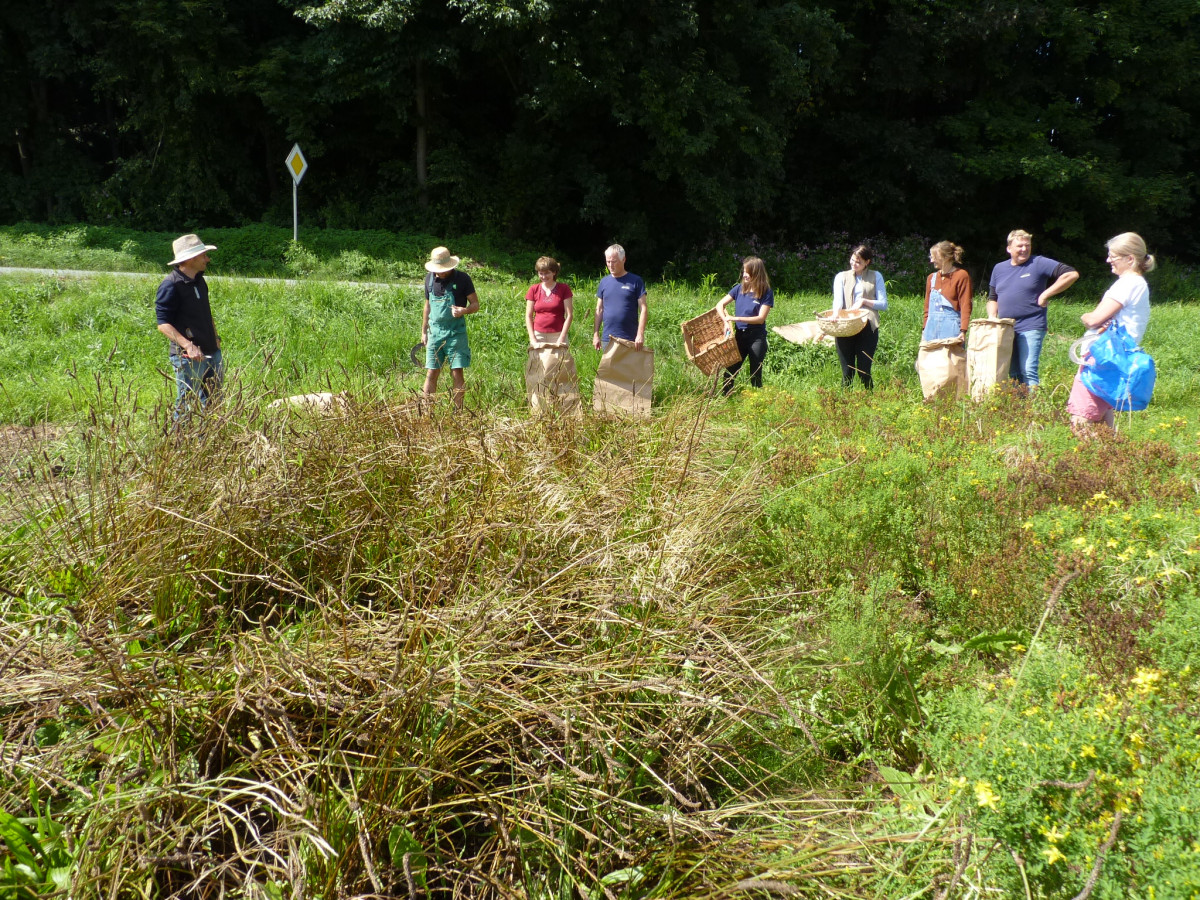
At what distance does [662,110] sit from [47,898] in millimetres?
18449

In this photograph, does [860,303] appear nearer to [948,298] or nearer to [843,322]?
[843,322]

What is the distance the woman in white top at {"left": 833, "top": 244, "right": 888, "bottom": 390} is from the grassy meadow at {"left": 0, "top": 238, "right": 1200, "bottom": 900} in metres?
2.89

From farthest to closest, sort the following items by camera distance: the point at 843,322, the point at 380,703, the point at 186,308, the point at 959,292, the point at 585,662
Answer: the point at 843,322, the point at 959,292, the point at 186,308, the point at 585,662, the point at 380,703

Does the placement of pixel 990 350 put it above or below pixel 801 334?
above

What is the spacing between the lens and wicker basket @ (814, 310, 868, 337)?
23.4ft

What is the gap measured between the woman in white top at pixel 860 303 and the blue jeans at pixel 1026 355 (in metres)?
1.05

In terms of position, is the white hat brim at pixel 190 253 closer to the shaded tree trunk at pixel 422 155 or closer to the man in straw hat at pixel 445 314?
the man in straw hat at pixel 445 314

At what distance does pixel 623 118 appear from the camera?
18234mm

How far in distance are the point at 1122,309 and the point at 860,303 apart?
2.14 m

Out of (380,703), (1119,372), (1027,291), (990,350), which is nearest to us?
(380,703)

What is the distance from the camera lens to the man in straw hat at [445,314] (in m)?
7.14

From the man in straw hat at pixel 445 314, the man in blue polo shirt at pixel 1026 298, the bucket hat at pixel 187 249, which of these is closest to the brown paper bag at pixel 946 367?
the man in blue polo shirt at pixel 1026 298

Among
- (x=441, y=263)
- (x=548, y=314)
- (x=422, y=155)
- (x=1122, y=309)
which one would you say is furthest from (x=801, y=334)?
(x=422, y=155)

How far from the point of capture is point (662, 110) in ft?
60.1
